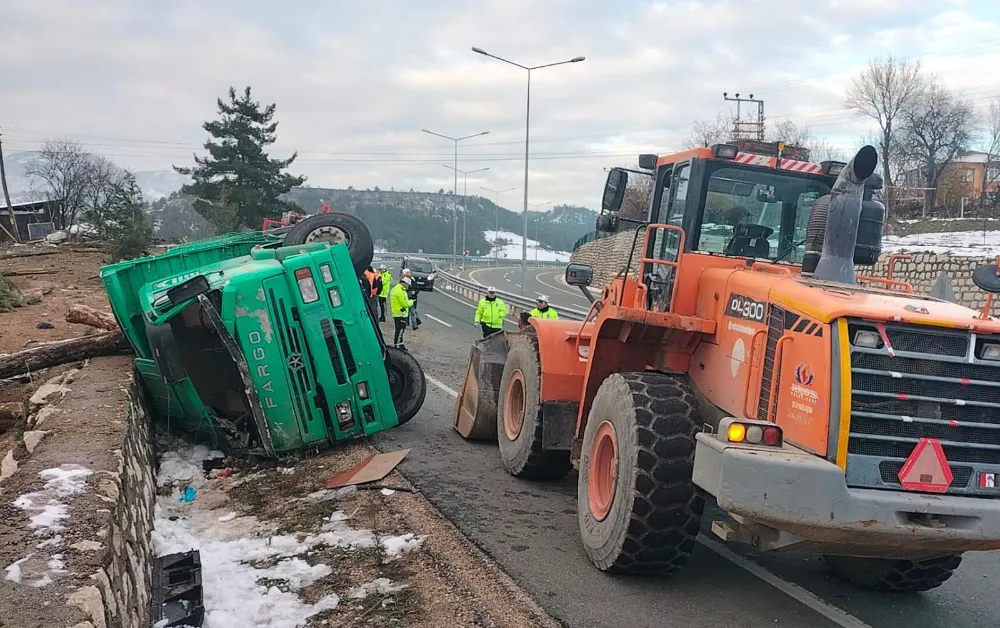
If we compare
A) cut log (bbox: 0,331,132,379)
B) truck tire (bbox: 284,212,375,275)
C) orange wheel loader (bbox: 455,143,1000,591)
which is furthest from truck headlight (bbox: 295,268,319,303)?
cut log (bbox: 0,331,132,379)

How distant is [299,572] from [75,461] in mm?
1676

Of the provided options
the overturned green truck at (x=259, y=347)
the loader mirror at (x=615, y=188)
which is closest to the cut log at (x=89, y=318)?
the overturned green truck at (x=259, y=347)

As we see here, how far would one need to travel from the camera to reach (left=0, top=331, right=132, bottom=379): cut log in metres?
8.85

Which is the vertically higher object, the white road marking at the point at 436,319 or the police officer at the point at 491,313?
the police officer at the point at 491,313

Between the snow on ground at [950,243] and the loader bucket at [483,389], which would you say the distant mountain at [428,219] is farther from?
the loader bucket at [483,389]

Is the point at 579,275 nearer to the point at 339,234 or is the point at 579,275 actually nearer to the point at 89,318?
the point at 339,234

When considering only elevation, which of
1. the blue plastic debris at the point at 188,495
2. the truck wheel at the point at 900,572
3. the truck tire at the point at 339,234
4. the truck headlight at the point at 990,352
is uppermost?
the truck tire at the point at 339,234

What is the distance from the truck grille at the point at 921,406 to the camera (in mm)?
4062

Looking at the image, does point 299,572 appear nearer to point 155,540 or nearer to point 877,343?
point 155,540

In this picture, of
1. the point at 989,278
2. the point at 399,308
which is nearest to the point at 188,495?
the point at 989,278

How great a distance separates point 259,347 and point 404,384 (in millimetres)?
A: 2297

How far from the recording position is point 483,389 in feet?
28.7

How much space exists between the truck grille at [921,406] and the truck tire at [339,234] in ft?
20.0

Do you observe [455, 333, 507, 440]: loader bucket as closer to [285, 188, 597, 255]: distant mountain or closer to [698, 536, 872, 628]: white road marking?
[698, 536, 872, 628]: white road marking
